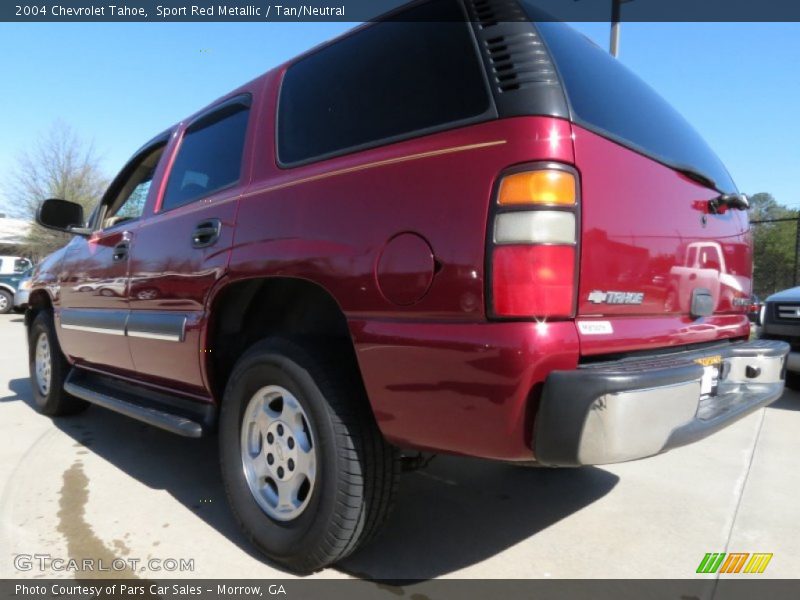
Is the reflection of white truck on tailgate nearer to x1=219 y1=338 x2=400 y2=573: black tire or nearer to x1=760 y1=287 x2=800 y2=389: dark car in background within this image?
x1=219 y1=338 x2=400 y2=573: black tire

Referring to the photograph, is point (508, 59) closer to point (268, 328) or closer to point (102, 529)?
point (268, 328)

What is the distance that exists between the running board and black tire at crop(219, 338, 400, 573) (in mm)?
628

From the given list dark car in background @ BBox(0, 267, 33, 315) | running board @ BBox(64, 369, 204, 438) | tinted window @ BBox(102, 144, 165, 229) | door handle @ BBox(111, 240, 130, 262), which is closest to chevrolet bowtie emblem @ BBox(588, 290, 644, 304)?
running board @ BBox(64, 369, 204, 438)

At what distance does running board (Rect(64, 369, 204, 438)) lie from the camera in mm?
2559

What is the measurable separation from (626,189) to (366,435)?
1.23 metres

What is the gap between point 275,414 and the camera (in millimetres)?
2256

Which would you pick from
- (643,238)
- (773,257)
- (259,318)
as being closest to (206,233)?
(259,318)

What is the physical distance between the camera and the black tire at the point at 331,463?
6.32 ft

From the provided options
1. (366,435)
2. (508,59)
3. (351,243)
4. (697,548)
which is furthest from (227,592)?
(508,59)

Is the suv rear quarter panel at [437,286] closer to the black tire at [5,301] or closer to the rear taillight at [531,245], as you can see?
the rear taillight at [531,245]

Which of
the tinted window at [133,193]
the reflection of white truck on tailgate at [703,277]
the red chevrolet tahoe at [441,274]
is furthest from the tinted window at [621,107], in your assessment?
the tinted window at [133,193]

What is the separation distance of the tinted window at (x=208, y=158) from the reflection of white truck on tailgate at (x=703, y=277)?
1.94 metres

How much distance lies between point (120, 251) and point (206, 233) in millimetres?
1094

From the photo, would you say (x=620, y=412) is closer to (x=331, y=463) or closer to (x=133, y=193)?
(x=331, y=463)
